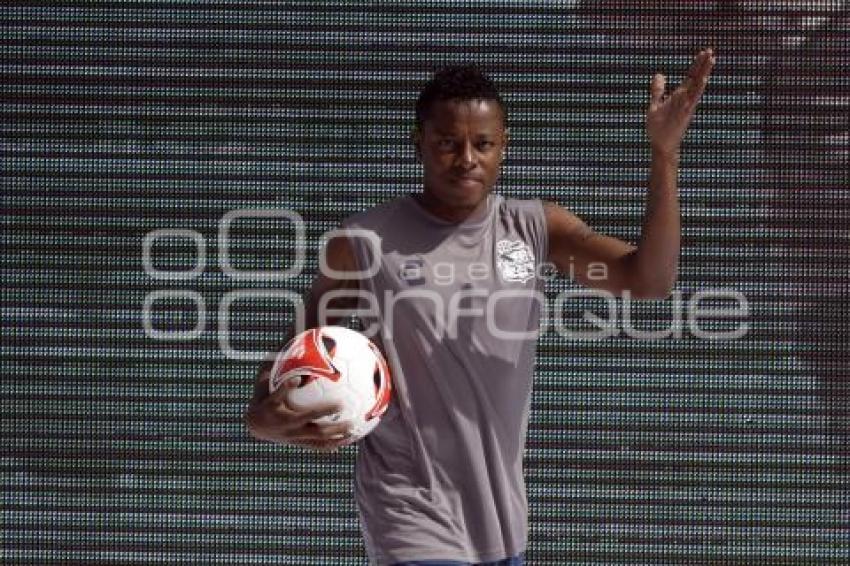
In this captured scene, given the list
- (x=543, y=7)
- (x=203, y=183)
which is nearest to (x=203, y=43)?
(x=203, y=183)

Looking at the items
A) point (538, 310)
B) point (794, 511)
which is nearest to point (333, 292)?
point (538, 310)

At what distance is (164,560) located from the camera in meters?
3.17

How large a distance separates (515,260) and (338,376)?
0.33 meters

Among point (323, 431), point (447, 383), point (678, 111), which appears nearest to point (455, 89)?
point (678, 111)

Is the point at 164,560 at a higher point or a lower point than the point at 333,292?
lower

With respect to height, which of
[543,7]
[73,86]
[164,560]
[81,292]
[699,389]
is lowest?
[164,560]

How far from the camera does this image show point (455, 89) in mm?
1880

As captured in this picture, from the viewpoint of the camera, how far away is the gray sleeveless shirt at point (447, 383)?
69.5 inches

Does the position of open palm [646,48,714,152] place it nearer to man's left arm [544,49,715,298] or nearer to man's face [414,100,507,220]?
man's left arm [544,49,715,298]

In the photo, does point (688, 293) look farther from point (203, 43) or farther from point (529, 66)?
point (203, 43)

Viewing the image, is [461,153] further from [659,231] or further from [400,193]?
[400,193]

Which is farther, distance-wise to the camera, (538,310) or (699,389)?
(699,389)

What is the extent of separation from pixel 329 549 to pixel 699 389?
1038 mm

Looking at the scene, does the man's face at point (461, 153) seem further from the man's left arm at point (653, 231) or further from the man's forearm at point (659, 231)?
the man's forearm at point (659, 231)
